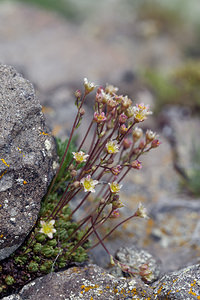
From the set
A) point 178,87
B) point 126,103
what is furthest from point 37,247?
point 178,87

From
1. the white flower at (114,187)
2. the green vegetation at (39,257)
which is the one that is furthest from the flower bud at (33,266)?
the white flower at (114,187)

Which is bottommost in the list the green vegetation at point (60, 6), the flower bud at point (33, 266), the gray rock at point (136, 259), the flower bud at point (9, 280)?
the flower bud at point (9, 280)

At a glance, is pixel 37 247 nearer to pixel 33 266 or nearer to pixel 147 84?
pixel 33 266

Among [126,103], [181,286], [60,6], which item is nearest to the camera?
[181,286]

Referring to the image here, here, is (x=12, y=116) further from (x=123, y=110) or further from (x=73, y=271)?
(x=73, y=271)

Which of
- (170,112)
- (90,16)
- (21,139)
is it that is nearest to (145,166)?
(170,112)

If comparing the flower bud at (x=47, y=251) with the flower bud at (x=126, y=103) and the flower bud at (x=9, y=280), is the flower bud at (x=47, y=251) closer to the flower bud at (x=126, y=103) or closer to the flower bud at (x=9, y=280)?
the flower bud at (x=9, y=280)
